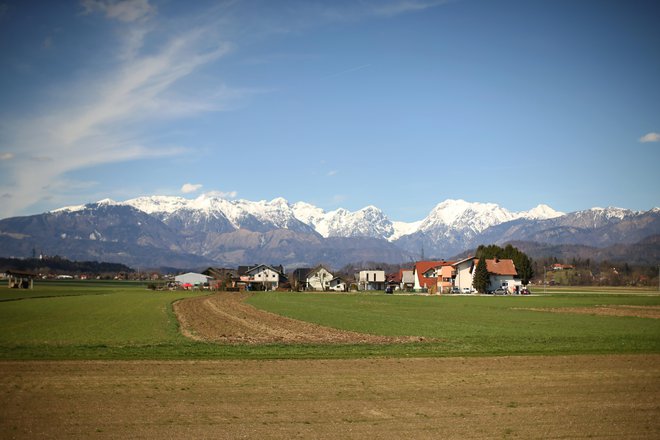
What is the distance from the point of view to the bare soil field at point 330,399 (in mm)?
14109

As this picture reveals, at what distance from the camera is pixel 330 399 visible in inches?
683

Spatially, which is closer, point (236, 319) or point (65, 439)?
point (65, 439)

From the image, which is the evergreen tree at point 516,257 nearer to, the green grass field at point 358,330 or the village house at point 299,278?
the village house at point 299,278

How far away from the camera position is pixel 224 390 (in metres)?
18.4

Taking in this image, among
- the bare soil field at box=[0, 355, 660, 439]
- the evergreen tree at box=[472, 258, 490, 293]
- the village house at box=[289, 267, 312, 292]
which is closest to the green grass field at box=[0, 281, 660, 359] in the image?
the bare soil field at box=[0, 355, 660, 439]

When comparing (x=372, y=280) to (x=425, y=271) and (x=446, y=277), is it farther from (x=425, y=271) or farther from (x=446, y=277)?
(x=446, y=277)

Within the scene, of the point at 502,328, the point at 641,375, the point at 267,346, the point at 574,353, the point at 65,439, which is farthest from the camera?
the point at 502,328

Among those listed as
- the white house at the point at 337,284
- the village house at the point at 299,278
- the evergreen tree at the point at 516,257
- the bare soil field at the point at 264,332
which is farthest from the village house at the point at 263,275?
the bare soil field at the point at 264,332

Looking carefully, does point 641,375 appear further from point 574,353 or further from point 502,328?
point 502,328

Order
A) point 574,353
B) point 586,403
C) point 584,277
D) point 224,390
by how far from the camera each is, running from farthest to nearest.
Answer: point 584,277
point 574,353
point 224,390
point 586,403

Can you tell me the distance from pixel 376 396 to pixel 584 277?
198 m

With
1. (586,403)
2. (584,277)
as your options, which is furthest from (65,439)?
(584,277)

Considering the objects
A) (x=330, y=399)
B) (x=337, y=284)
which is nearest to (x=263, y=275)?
(x=337, y=284)

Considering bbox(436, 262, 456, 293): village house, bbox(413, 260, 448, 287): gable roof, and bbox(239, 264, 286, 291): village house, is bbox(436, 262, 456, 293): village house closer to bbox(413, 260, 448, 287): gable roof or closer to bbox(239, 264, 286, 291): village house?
bbox(413, 260, 448, 287): gable roof
